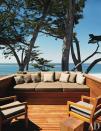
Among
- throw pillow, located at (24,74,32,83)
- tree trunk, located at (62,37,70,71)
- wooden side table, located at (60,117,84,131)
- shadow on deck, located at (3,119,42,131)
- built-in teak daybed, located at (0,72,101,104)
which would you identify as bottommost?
shadow on deck, located at (3,119,42,131)

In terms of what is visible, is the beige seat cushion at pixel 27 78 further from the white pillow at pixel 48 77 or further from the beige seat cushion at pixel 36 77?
the white pillow at pixel 48 77

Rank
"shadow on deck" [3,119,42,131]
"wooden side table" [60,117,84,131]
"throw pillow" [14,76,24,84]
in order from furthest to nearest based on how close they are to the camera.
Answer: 1. "throw pillow" [14,76,24,84]
2. "shadow on deck" [3,119,42,131]
3. "wooden side table" [60,117,84,131]

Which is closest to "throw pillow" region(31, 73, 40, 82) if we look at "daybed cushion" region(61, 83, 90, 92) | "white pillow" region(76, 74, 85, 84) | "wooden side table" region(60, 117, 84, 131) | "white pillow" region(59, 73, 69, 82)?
"white pillow" region(59, 73, 69, 82)

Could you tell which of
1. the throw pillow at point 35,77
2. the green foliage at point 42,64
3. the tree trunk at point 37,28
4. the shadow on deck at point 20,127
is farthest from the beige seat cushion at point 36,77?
the green foliage at point 42,64

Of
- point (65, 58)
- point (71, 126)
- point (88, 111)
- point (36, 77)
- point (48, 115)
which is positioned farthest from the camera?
point (65, 58)

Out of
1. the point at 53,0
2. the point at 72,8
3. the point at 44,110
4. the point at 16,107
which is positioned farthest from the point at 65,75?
the point at 53,0

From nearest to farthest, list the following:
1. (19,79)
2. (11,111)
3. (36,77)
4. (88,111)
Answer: (88,111)
(11,111)
(19,79)
(36,77)

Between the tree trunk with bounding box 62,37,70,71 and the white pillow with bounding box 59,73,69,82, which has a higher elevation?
the tree trunk with bounding box 62,37,70,71

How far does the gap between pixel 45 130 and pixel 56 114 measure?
47.2 inches

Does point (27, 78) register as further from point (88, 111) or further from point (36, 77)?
point (88, 111)

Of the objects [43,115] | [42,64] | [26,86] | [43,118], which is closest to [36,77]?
[26,86]

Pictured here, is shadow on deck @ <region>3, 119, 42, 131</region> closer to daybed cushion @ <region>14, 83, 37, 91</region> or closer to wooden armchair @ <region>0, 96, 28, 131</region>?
wooden armchair @ <region>0, 96, 28, 131</region>

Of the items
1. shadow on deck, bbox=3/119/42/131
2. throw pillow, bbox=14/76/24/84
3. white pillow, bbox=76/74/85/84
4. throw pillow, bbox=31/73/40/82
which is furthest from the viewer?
throw pillow, bbox=31/73/40/82

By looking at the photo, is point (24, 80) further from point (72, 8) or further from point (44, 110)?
point (72, 8)
